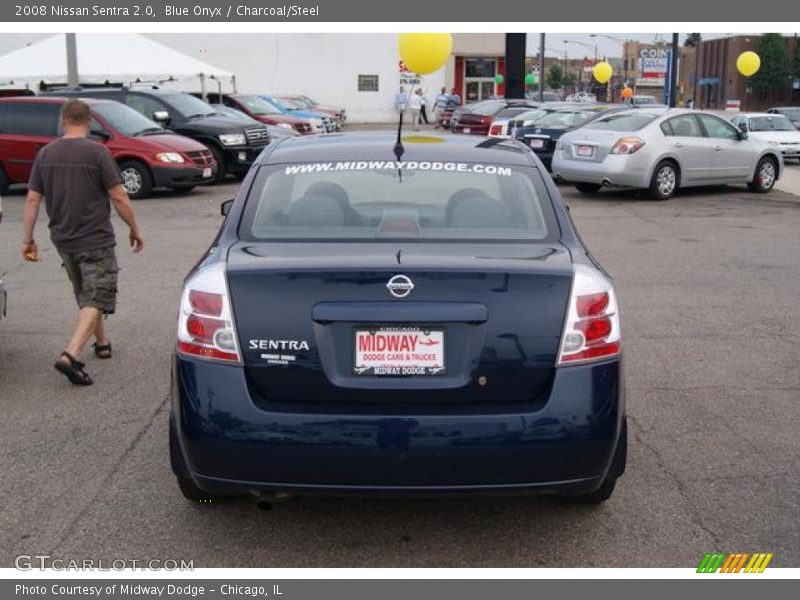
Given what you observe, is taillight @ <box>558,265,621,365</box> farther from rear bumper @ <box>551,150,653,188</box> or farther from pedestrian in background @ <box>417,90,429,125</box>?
pedestrian in background @ <box>417,90,429,125</box>

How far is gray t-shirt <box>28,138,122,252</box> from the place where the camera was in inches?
245

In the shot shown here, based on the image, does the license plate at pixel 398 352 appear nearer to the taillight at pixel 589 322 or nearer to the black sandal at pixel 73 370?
the taillight at pixel 589 322

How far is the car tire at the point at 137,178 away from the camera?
16875 millimetres

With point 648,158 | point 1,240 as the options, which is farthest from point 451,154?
point 648,158

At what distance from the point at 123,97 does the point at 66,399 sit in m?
15.0

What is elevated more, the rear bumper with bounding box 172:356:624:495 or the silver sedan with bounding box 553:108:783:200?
the silver sedan with bounding box 553:108:783:200

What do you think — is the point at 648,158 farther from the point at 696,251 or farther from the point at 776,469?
the point at 776,469

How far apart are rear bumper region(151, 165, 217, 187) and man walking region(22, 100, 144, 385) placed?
34.9ft

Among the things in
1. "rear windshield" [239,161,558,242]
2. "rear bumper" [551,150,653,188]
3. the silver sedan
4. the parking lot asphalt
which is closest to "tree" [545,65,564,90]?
the silver sedan

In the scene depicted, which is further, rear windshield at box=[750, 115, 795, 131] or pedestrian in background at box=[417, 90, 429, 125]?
pedestrian in background at box=[417, 90, 429, 125]

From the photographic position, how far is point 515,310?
361cm

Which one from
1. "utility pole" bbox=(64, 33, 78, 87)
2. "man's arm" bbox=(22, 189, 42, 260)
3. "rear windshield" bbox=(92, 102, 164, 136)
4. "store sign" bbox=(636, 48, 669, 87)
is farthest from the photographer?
"store sign" bbox=(636, 48, 669, 87)

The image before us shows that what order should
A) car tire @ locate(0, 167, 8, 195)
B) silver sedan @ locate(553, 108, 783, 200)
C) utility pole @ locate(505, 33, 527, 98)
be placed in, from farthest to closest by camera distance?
1. utility pole @ locate(505, 33, 527, 98)
2. car tire @ locate(0, 167, 8, 195)
3. silver sedan @ locate(553, 108, 783, 200)

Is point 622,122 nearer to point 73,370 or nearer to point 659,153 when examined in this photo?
point 659,153
